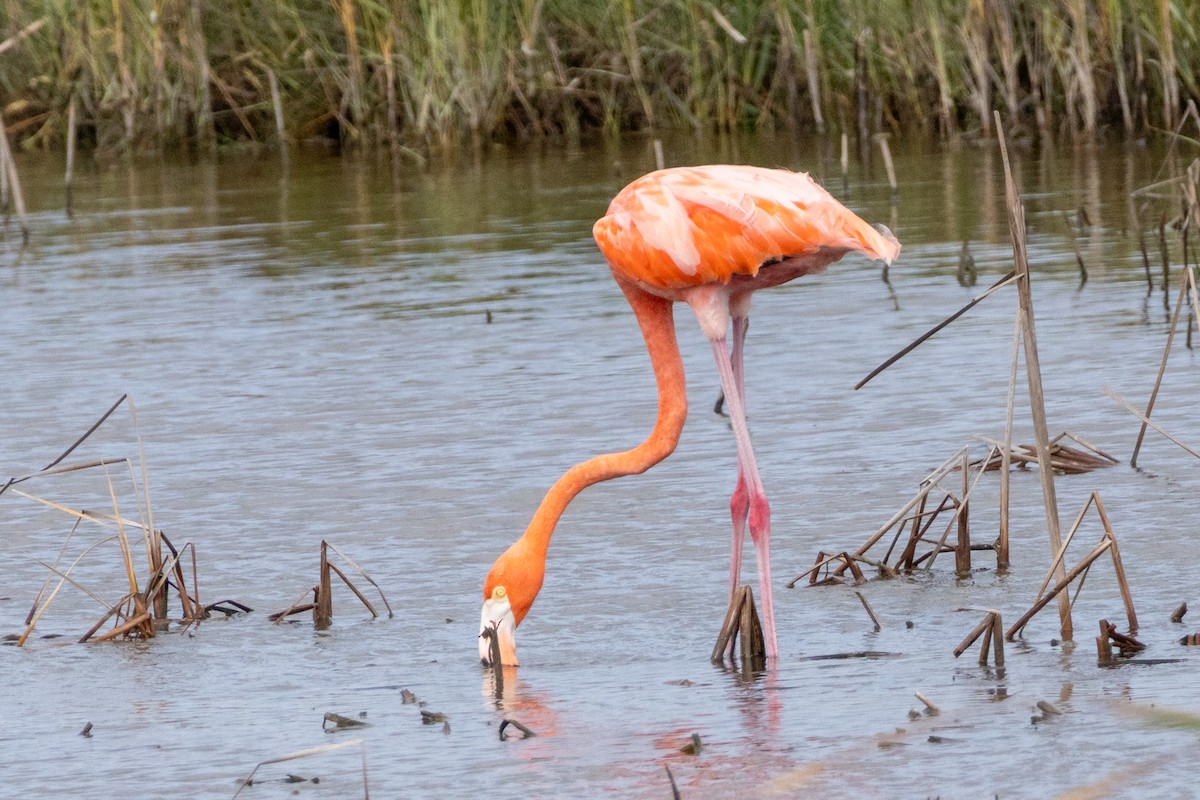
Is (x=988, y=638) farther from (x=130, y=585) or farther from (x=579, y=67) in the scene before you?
(x=579, y=67)

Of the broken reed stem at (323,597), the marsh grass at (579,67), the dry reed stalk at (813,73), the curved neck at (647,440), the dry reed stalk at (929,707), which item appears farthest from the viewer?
the dry reed stalk at (813,73)

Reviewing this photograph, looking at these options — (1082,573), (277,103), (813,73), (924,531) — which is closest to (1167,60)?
(813,73)

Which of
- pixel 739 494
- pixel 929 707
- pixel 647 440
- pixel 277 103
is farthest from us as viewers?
pixel 277 103

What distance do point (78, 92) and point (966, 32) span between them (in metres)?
9.91

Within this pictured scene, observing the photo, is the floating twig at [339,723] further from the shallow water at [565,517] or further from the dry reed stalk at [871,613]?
the dry reed stalk at [871,613]

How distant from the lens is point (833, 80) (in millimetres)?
19938

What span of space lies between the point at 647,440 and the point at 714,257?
1.82 ft

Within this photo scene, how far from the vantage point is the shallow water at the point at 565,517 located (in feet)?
14.2

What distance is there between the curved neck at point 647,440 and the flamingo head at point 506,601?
0.08 meters

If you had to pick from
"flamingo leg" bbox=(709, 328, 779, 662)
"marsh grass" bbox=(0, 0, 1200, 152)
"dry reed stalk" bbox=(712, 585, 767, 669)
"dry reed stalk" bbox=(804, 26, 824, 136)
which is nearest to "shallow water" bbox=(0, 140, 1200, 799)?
"dry reed stalk" bbox=(712, 585, 767, 669)

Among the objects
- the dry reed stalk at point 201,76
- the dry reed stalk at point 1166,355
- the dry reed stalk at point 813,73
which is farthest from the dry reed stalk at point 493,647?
the dry reed stalk at point 201,76

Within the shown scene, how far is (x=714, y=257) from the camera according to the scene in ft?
17.9

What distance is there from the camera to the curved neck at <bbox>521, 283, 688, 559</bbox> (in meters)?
5.20

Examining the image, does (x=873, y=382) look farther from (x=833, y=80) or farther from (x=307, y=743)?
(x=833, y=80)
